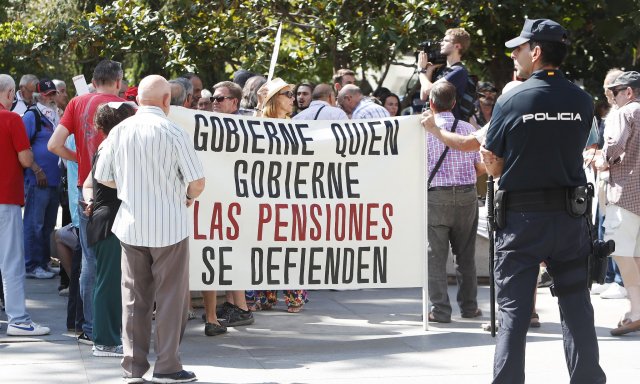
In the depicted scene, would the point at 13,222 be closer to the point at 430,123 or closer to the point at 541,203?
the point at 430,123

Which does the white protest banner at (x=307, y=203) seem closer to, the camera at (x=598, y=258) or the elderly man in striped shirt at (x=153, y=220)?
the elderly man in striped shirt at (x=153, y=220)

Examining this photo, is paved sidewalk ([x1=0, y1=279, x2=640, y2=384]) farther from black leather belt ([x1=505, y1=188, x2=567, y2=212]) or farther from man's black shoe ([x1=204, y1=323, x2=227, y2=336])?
black leather belt ([x1=505, y1=188, x2=567, y2=212])

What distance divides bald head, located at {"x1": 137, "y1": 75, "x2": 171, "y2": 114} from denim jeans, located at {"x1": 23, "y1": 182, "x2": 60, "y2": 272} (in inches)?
181

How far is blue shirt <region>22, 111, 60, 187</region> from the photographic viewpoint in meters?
10.7

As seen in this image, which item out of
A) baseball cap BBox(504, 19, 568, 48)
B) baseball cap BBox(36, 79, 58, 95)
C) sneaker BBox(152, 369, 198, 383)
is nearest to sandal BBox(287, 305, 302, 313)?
sneaker BBox(152, 369, 198, 383)

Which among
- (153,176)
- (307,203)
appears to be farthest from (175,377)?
(307,203)

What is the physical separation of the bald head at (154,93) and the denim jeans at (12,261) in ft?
6.76

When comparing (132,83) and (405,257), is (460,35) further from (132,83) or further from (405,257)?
(132,83)

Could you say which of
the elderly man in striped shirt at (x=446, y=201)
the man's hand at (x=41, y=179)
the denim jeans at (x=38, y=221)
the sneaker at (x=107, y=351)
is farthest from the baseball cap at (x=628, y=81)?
the denim jeans at (x=38, y=221)

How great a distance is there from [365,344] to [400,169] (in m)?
1.36

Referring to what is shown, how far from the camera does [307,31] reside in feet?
47.8

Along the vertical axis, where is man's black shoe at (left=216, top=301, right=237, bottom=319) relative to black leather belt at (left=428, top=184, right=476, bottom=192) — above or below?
below

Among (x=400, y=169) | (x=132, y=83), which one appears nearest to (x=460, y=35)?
(x=400, y=169)

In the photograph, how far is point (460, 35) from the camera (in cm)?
938
